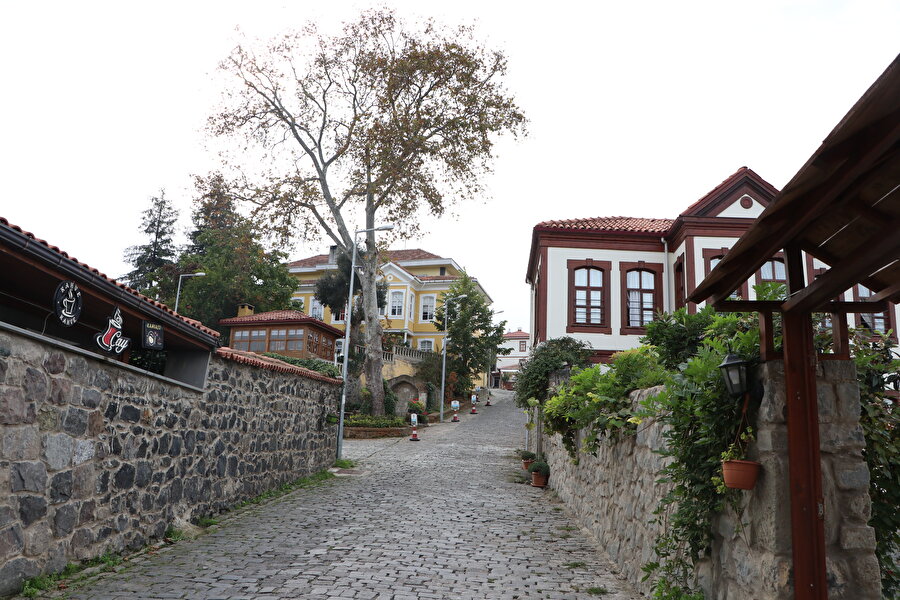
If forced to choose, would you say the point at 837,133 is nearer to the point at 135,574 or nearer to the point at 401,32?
the point at 135,574

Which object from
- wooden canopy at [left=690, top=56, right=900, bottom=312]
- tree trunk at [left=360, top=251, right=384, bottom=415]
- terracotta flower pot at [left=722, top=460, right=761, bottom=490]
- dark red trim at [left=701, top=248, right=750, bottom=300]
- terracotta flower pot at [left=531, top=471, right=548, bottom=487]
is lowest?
terracotta flower pot at [left=531, top=471, right=548, bottom=487]

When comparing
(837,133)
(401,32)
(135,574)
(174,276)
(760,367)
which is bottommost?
(135,574)

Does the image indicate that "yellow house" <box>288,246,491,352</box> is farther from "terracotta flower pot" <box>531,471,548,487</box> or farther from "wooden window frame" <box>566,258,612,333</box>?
"terracotta flower pot" <box>531,471,548,487</box>

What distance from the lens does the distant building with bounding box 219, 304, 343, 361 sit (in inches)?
1357

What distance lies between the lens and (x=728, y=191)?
2217 cm

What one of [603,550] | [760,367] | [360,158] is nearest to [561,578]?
[603,550]

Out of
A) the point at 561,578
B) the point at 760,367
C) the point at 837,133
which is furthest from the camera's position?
the point at 561,578

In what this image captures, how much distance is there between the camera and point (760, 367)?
3.93 metres

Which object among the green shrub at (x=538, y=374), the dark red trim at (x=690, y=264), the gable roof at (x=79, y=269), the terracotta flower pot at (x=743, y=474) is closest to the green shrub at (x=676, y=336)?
the terracotta flower pot at (x=743, y=474)

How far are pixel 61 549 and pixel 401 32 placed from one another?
21.8m

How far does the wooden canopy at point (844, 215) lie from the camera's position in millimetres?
2668

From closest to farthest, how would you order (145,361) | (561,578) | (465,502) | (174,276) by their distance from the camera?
(561,578) < (145,361) < (465,502) < (174,276)

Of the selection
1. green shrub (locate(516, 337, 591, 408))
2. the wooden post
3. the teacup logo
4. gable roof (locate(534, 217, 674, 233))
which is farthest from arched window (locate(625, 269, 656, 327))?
the wooden post

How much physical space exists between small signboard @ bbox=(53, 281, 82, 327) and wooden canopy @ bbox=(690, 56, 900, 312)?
5517 millimetres
